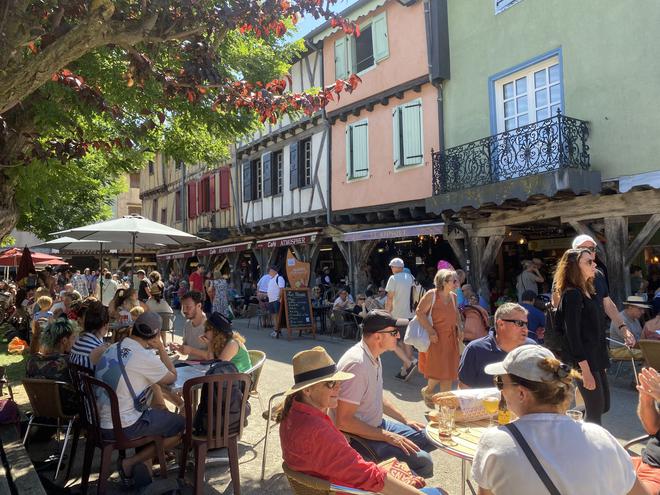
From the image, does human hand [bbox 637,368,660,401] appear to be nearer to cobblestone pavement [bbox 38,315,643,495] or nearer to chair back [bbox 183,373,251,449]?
cobblestone pavement [bbox 38,315,643,495]

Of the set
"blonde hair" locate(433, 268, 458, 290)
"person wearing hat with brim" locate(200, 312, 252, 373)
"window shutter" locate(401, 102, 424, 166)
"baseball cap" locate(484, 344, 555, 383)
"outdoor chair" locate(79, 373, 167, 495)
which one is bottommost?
"outdoor chair" locate(79, 373, 167, 495)

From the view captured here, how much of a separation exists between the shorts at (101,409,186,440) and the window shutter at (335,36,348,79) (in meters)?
11.8

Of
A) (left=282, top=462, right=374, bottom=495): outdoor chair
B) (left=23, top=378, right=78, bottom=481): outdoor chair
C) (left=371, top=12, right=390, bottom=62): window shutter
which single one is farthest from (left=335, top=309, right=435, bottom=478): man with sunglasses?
(left=371, top=12, right=390, bottom=62): window shutter

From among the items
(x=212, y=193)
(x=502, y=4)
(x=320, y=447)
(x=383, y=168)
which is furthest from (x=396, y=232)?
(x=212, y=193)

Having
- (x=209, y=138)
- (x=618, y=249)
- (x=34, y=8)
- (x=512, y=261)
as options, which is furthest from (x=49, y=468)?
(x=512, y=261)

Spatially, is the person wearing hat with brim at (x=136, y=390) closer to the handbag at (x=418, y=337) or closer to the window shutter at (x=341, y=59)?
the handbag at (x=418, y=337)

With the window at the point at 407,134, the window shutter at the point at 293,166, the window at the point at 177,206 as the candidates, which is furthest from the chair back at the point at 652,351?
the window at the point at 177,206

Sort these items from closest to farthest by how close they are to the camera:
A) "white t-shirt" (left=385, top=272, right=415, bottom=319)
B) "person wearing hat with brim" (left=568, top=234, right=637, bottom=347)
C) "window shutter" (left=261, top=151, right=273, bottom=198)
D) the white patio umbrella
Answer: "person wearing hat with brim" (left=568, top=234, right=637, bottom=347)
the white patio umbrella
"white t-shirt" (left=385, top=272, right=415, bottom=319)
"window shutter" (left=261, top=151, right=273, bottom=198)

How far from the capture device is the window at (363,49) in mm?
12962

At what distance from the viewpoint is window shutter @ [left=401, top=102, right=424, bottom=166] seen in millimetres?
12141

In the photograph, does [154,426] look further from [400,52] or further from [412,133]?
[400,52]

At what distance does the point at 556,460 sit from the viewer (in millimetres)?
1829

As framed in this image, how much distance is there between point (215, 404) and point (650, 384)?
2.66 metres

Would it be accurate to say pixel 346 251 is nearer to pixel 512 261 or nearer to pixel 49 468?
pixel 512 261
